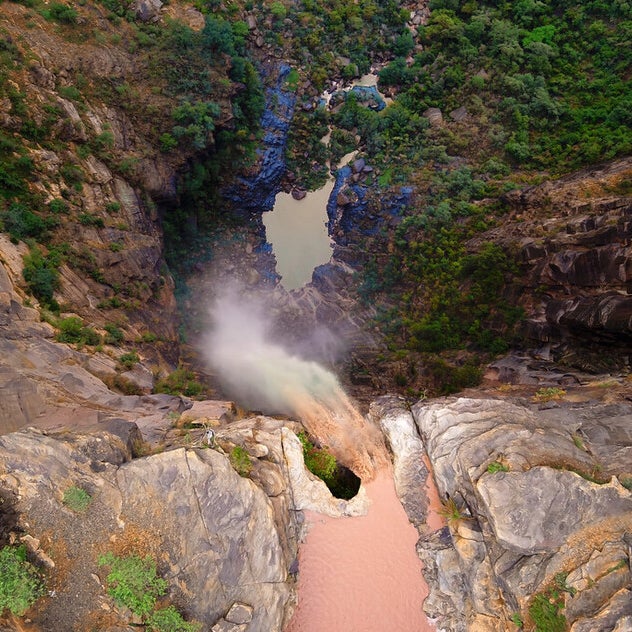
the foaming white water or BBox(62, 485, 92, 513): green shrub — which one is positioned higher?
the foaming white water

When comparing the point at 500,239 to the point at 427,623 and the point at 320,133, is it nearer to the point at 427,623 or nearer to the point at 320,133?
the point at 320,133

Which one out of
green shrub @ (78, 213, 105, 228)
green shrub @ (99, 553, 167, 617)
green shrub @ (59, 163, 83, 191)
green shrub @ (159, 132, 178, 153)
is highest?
green shrub @ (159, 132, 178, 153)

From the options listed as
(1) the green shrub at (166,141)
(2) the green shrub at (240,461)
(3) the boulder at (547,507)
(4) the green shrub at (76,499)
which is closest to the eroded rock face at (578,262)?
(3) the boulder at (547,507)

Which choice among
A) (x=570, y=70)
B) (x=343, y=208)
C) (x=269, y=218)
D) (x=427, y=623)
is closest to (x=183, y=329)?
(x=269, y=218)

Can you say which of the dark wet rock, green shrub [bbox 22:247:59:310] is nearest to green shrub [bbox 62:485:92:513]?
green shrub [bbox 22:247:59:310]

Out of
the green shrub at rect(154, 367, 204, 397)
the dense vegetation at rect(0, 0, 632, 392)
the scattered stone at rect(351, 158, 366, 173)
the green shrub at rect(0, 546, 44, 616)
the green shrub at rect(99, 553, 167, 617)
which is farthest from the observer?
the scattered stone at rect(351, 158, 366, 173)

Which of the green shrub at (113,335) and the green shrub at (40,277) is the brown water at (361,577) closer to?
the green shrub at (113,335)

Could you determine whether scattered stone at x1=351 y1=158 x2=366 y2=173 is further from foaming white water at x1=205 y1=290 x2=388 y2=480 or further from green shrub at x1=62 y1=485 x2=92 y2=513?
green shrub at x1=62 y1=485 x2=92 y2=513
